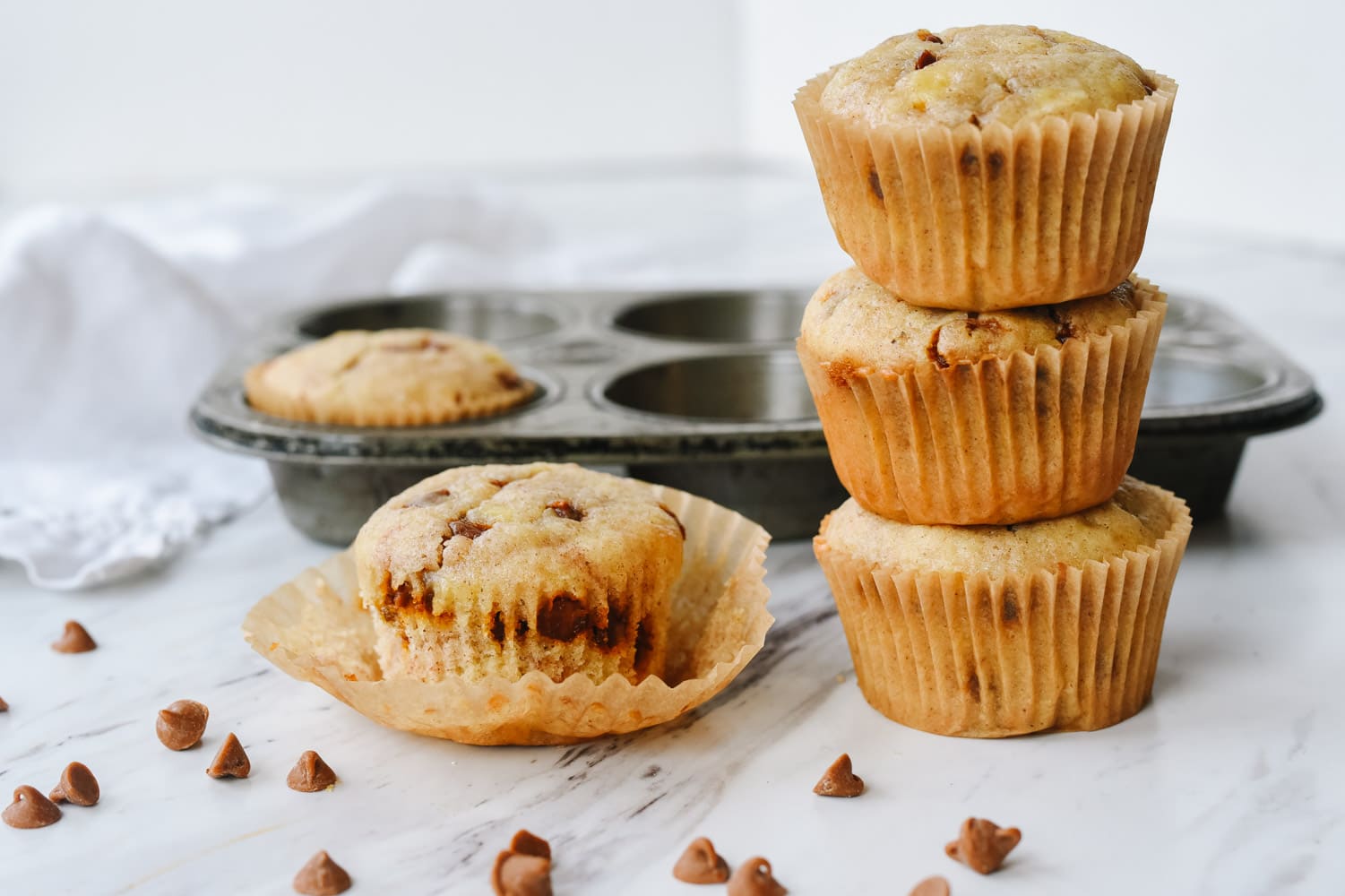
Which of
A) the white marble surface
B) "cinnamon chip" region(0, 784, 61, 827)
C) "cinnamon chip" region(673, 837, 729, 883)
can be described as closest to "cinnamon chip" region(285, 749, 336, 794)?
the white marble surface

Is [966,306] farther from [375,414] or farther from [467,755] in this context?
[375,414]

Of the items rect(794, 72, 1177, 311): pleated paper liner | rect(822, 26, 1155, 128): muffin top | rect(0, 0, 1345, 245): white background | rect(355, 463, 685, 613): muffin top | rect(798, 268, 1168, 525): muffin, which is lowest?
rect(0, 0, 1345, 245): white background

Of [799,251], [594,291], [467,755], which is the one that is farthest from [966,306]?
[799,251]

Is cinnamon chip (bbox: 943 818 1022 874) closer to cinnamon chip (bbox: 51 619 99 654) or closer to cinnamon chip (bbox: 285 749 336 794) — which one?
cinnamon chip (bbox: 285 749 336 794)

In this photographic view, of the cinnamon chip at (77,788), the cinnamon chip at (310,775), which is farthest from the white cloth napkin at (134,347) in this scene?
the cinnamon chip at (310,775)

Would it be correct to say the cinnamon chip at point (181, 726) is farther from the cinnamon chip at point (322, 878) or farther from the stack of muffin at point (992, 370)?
the stack of muffin at point (992, 370)
